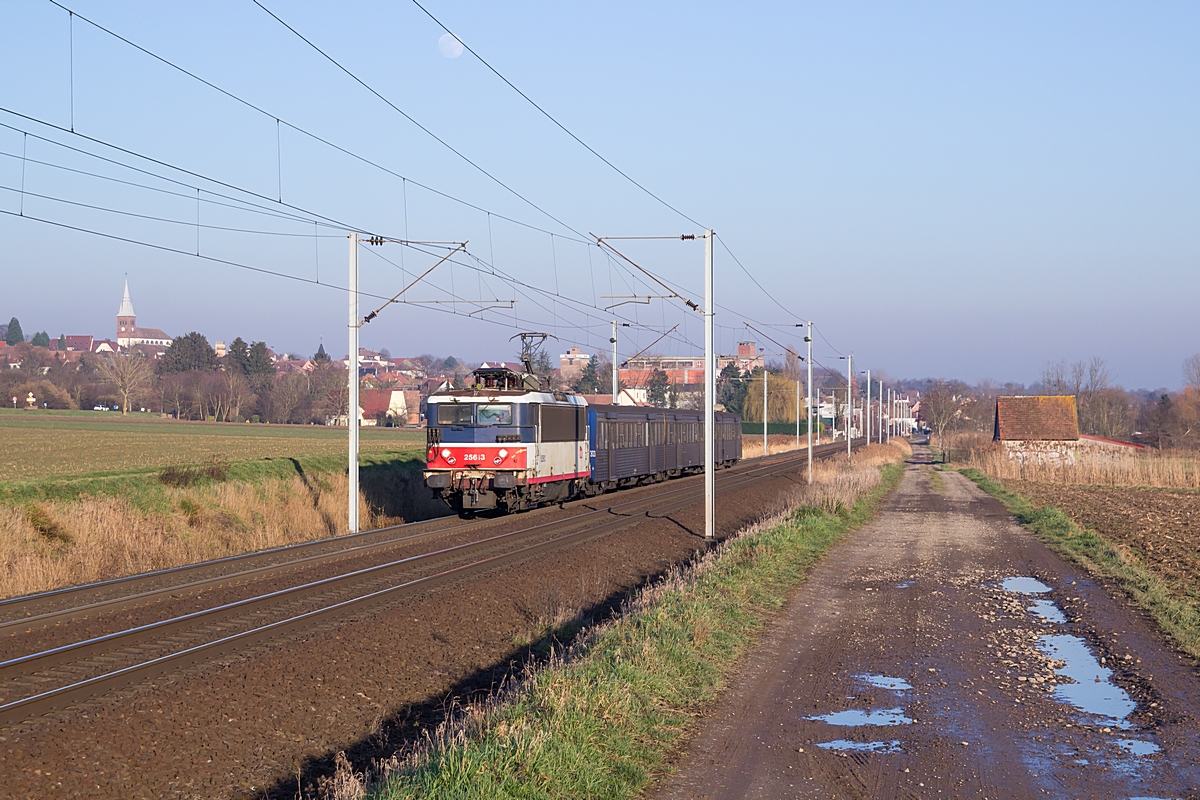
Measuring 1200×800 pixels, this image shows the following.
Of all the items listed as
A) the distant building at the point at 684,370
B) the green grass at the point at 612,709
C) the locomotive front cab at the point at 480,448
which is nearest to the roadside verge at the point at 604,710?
the green grass at the point at 612,709

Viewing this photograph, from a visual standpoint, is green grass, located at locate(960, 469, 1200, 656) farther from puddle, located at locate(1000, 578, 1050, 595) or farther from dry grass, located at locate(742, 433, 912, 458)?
dry grass, located at locate(742, 433, 912, 458)

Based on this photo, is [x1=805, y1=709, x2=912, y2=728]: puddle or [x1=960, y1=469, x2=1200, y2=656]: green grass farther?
[x1=960, y1=469, x2=1200, y2=656]: green grass

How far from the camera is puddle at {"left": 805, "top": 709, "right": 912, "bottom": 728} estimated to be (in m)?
8.61

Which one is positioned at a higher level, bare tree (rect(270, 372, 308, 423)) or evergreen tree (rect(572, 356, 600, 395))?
evergreen tree (rect(572, 356, 600, 395))

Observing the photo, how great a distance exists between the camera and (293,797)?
7281 millimetres

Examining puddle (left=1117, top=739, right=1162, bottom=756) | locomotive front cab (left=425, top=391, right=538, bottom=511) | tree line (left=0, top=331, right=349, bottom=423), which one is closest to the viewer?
puddle (left=1117, top=739, right=1162, bottom=756)

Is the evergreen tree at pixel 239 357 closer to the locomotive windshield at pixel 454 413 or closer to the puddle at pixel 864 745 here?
the locomotive windshield at pixel 454 413

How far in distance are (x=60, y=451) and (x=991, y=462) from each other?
45.5 m

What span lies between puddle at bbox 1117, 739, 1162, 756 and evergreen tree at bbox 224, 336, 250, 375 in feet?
432

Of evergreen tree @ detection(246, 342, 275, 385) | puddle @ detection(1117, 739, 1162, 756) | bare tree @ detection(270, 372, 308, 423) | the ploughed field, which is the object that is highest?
evergreen tree @ detection(246, 342, 275, 385)

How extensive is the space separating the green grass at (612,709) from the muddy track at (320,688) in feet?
4.43

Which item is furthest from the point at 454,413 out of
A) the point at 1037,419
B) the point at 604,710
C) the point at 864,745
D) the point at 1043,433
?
the point at 1037,419

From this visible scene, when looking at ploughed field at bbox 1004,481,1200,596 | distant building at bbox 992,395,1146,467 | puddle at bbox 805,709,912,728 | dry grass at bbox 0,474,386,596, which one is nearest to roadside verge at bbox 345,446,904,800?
puddle at bbox 805,709,912,728

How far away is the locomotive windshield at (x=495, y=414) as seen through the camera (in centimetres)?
2731
